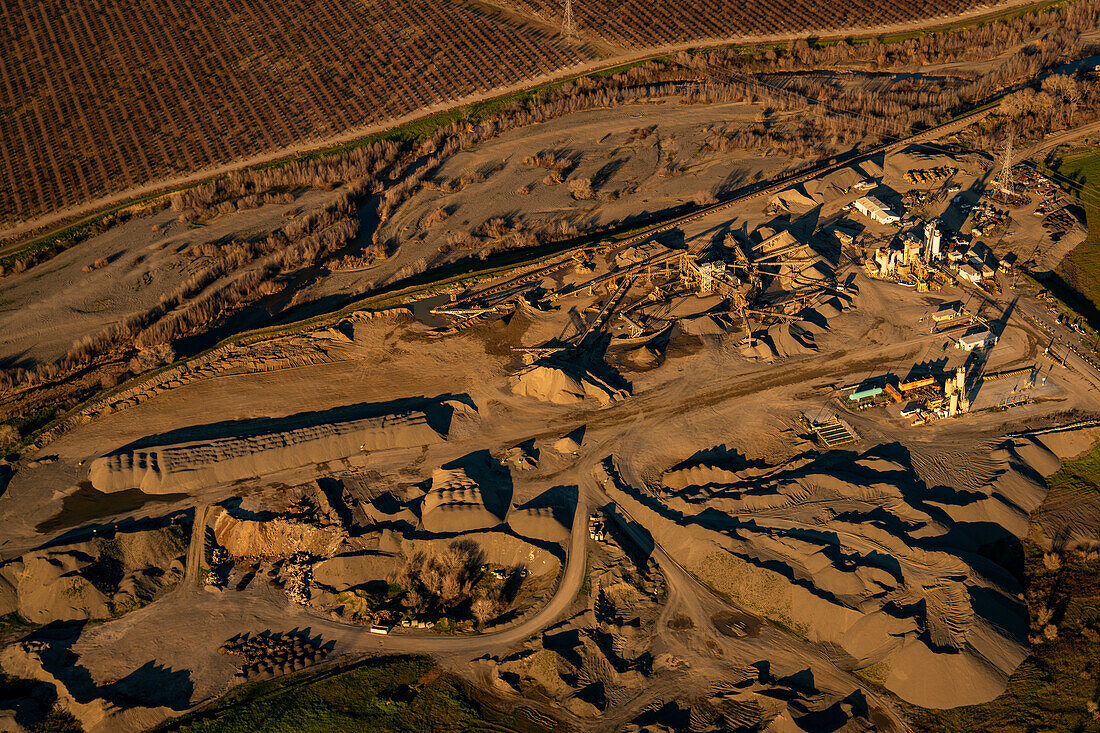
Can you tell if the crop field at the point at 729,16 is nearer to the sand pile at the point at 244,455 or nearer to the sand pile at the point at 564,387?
the sand pile at the point at 564,387

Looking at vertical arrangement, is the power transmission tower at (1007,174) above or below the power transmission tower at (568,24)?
below

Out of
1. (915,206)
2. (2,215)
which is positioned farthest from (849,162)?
(2,215)

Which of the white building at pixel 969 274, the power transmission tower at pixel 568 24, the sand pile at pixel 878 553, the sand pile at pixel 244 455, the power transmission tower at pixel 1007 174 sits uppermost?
the power transmission tower at pixel 568 24

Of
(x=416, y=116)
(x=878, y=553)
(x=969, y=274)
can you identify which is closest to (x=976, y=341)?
(x=969, y=274)

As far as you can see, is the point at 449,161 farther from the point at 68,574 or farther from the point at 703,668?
the point at 703,668

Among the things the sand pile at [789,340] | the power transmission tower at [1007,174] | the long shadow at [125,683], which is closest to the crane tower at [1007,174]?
the power transmission tower at [1007,174]

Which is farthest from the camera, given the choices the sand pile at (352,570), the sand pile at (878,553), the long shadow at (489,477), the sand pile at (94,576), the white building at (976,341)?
the white building at (976,341)
